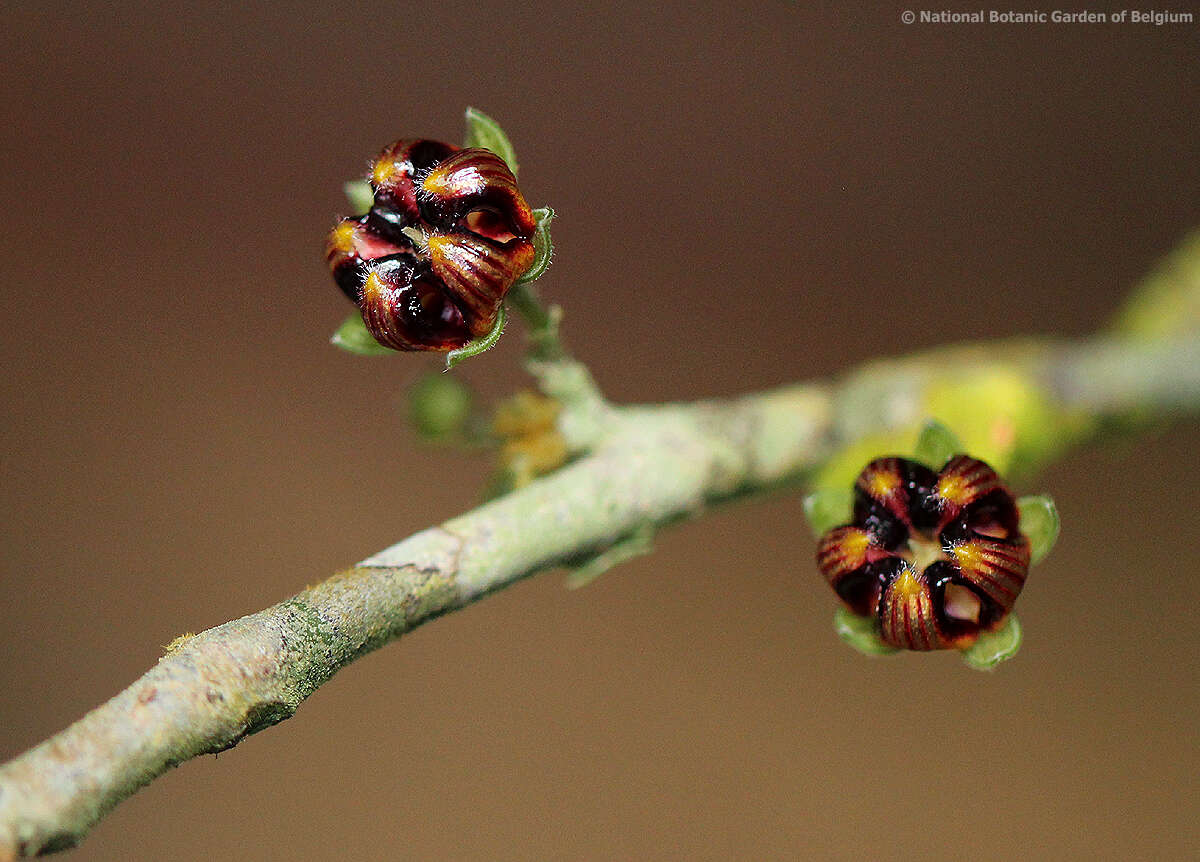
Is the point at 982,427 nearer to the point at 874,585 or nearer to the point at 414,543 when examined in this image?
the point at 874,585

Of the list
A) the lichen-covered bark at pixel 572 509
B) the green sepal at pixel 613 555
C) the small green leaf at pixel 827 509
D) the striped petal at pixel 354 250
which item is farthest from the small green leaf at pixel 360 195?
the small green leaf at pixel 827 509

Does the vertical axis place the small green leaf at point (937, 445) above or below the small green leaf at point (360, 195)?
below

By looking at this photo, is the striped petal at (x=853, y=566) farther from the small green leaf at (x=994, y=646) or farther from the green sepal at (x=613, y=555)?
the green sepal at (x=613, y=555)

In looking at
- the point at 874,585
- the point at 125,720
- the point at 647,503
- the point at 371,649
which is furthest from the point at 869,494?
the point at 125,720

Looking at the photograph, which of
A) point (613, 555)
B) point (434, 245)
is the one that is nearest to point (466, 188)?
point (434, 245)

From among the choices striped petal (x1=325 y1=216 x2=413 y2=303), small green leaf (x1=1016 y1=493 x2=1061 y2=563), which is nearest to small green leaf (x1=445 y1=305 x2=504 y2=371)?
striped petal (x1=325 y1=216 x2=413 y2=303)

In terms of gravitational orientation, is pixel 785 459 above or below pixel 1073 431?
below
